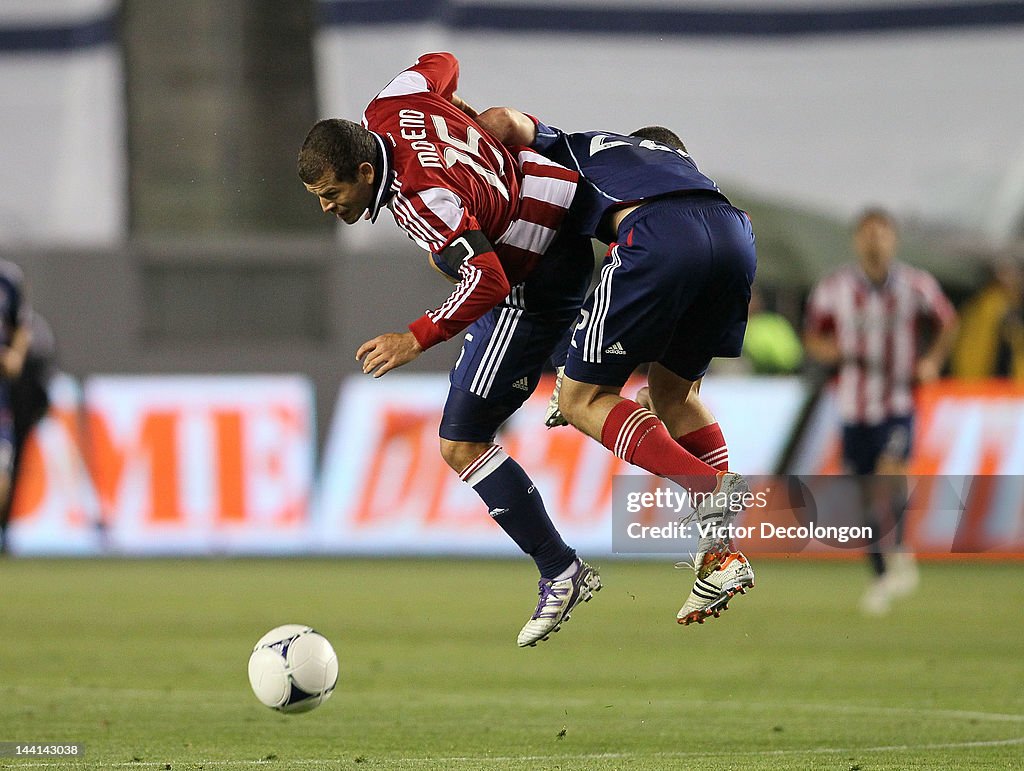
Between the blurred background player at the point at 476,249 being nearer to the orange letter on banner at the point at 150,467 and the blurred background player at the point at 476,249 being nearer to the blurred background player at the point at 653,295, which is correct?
the blurred background player at the point at 653,295

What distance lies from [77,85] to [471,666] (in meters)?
12.3

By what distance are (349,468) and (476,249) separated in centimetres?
898

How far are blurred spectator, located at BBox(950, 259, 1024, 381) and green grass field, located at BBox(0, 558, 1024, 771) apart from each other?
2806 mm

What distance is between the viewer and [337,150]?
6348 millimetres

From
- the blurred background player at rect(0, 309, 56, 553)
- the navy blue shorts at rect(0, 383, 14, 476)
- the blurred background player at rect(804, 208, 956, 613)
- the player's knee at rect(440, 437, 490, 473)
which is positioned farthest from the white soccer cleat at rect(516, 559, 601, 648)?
the blurred background player at rect(0, 309, 56, 553)

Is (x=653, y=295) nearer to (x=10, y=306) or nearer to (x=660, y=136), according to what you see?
(x=660, y=136)

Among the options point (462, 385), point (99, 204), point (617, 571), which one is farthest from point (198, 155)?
point (462, 385)

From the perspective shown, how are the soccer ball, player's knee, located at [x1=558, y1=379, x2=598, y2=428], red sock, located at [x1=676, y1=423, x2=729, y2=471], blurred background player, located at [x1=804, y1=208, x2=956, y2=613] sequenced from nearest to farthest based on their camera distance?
the soccer ball → player's knee, located at [x1=558, y1=379, x2=598, y2=428] → red sock, located at [x1=676, y1=423, x2=729, y2=471] → blurred background player, located at [x1=804, y1=208, x2=956, y2=613]

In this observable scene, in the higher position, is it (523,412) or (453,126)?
(453,126)

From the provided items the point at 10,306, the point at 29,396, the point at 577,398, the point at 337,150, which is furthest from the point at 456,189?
the point at 29,396

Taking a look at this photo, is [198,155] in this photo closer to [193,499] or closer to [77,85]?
[77,85]

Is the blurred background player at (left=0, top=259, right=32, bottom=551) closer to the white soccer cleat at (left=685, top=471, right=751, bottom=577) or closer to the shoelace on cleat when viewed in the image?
the shoelace on cleat

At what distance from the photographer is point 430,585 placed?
13516 mm

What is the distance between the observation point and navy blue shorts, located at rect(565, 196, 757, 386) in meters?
6.64
